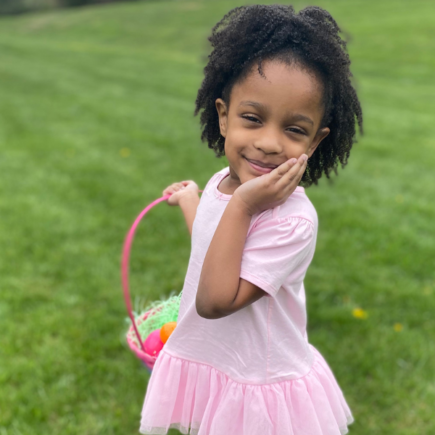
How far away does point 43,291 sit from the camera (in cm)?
321

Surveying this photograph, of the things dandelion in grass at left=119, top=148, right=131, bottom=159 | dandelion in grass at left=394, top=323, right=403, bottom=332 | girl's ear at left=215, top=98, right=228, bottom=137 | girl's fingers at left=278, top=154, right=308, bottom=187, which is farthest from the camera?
dandelion in grass at left=119, top=148, right=131, bottom=159

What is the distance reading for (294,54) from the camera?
4.17 feet

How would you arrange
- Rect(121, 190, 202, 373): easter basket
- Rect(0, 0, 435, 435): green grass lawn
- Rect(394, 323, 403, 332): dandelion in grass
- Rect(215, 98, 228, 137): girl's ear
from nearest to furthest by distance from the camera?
Rect(215, 98, 228, 137): girl's ear < Rect(121, 190, 202, 373): easter basket < Rect(0, 0, 435, 435): green grass lawn < Rect(394, 323, 403, 332): dandelion in grass

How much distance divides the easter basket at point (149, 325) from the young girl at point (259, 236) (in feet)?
0.48

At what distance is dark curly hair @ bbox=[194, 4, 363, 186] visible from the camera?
128cm

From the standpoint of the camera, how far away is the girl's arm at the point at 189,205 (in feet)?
5.57

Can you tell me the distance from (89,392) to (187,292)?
4.17 ft

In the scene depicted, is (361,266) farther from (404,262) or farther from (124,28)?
(124,28)

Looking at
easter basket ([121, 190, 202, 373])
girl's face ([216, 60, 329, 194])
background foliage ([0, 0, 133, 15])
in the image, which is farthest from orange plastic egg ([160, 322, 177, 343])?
background foliage ([0, 0, 133, 15])

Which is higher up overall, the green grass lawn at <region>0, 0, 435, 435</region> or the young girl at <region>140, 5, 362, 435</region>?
the young girl at <region>140, 5, 362, 435</region>

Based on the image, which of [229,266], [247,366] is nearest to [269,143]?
[229,266]

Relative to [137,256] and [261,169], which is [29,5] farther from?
[261,169]

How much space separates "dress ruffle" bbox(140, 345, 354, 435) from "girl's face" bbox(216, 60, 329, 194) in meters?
0.65

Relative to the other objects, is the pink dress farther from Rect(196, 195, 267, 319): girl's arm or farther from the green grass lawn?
the green grass lawn
